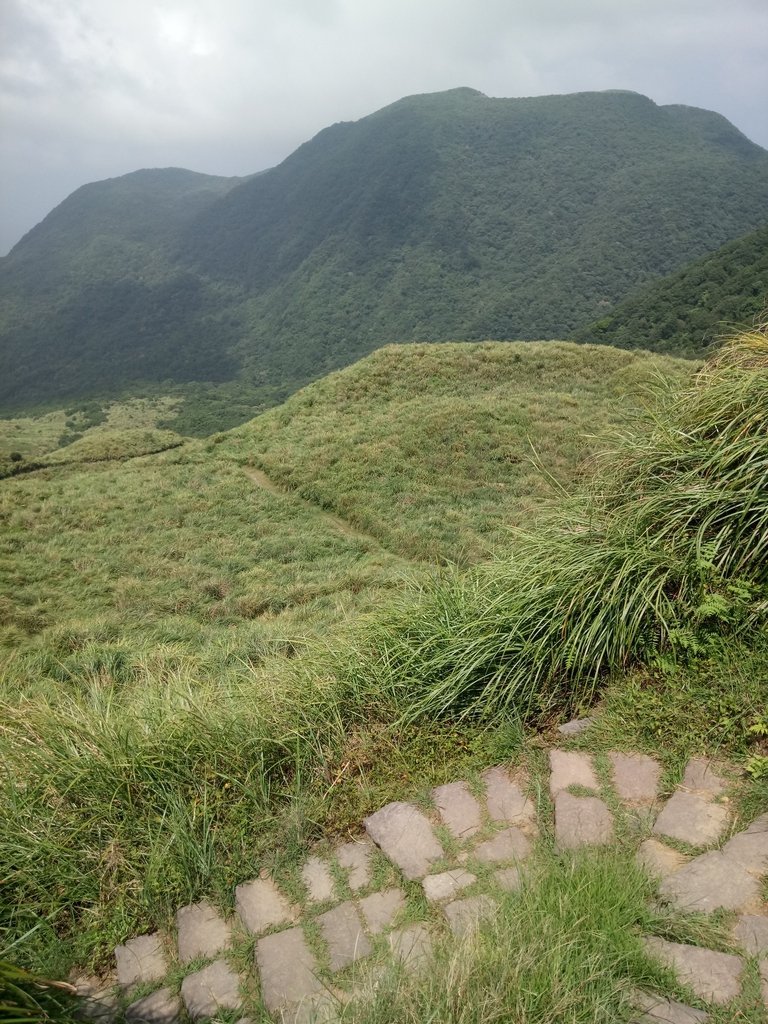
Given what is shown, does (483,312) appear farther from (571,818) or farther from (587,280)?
(571,818)

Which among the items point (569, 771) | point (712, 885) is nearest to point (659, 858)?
point (712, 885)

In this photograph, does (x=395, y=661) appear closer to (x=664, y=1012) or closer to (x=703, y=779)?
(x=703, y=779)

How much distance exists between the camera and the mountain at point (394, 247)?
9175cm

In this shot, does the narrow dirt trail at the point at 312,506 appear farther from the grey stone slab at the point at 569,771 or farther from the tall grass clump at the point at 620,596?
the grey stone slab at the point at 569,771

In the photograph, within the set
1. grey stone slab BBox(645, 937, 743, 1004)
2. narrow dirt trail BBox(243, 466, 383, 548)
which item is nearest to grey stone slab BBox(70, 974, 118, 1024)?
grey stone slab BBox(645, 937, 743, 1004)

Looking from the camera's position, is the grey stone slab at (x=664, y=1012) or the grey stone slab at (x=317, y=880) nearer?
the grey stone slab at (x=664, y=1012)

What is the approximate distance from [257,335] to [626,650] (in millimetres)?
114804

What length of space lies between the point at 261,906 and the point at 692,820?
153 centimetres

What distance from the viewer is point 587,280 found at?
8656 centimetres

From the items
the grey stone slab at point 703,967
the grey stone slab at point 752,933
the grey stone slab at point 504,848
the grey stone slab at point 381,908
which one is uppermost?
the grey stone slab at point 703,967

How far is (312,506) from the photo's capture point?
1162cm

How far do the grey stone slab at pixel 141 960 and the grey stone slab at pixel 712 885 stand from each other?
164 centimetres

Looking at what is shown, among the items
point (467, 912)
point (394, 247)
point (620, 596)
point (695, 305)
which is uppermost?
point (394, 247)

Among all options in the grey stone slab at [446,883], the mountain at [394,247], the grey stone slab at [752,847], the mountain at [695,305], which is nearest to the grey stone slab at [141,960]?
the grey stone slab at [446,883]
